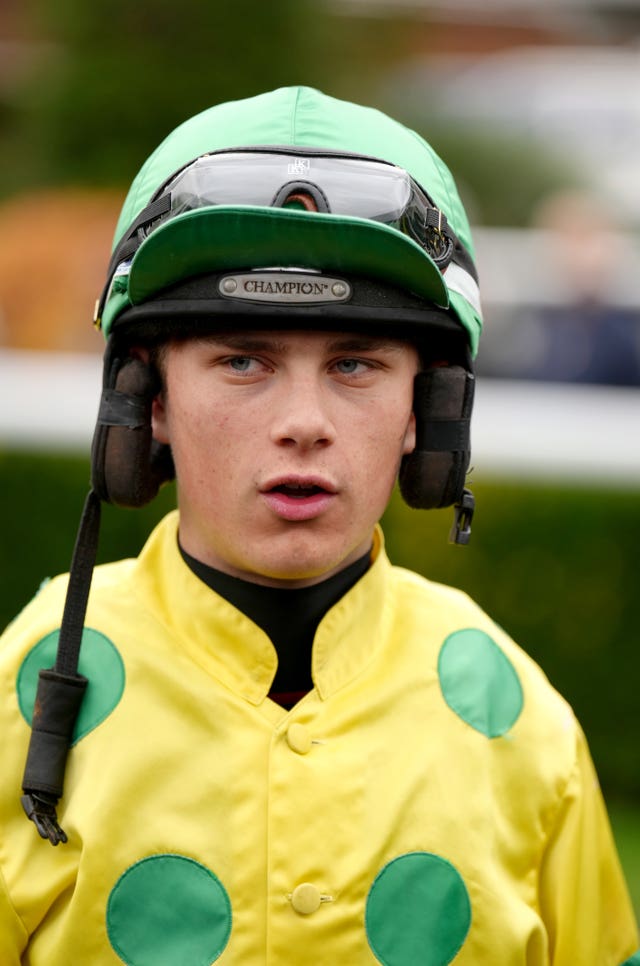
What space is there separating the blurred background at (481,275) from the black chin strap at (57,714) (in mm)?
3174

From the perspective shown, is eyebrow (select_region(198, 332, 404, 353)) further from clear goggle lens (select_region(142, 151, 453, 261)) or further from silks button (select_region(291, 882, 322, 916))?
silks button (select_region(291, 882, 322, 916))

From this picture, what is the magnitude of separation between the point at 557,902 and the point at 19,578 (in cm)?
372

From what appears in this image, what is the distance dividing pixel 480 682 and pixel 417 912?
0.43m

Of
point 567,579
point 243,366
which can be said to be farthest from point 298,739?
point 567,579

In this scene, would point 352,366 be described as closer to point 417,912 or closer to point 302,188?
point 302,188

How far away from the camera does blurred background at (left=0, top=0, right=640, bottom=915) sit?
5.73m

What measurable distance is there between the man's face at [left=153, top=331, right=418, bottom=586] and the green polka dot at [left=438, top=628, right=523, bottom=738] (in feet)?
1.10

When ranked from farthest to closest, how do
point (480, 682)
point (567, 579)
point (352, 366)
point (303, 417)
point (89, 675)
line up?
point (567, 579) → point (480, 682) → point (89, 675) → point (352, 366) → point (303, 417)

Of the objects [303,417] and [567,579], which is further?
[567,579]

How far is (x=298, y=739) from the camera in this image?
2387mm

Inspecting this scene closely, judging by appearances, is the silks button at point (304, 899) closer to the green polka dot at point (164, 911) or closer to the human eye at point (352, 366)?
the green polka dot at point (164, 911)

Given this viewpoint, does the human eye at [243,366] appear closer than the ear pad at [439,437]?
Yes

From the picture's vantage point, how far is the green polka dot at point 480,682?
2535 mm

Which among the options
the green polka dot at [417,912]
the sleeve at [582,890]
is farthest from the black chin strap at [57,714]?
the sleeve at [582,890]
